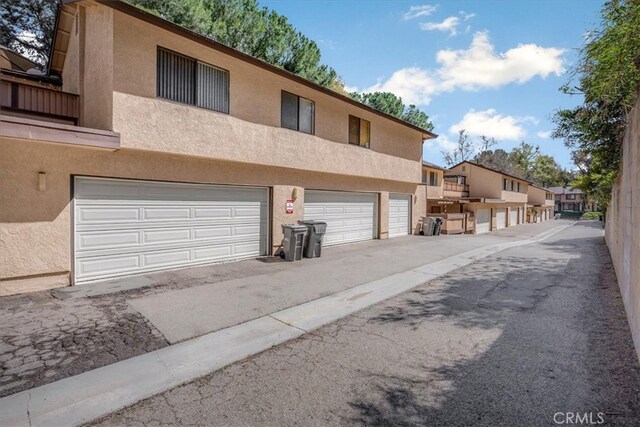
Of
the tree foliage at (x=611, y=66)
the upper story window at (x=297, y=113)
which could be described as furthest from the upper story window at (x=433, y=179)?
the tree foliage at (x=611, y=66)

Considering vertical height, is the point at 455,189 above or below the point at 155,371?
above

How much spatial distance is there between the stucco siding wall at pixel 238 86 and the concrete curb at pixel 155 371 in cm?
526

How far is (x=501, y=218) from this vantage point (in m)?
31.5

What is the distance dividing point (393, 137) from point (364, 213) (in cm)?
422

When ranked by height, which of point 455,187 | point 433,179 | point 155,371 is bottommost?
point 155,371

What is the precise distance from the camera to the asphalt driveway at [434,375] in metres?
3.18

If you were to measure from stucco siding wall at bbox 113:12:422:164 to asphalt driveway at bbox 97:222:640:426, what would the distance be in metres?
6.22

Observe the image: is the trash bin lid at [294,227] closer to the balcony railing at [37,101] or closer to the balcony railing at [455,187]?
the balcony railing at [37,101]

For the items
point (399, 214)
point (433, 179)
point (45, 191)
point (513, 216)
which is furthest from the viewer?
point (513, 216)

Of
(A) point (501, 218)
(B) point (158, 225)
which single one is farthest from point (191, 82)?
(A) point (501, 218)

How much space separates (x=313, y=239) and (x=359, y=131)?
5.88 metres

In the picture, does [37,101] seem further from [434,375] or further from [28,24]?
[28,24]

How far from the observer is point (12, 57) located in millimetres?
14609

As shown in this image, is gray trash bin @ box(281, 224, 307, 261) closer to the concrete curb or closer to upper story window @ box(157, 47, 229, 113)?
the concrete curb
